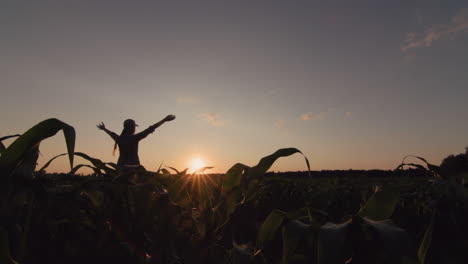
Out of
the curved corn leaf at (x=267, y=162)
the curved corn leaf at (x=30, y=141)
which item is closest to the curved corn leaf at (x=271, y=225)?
the curved corn leaf at (x=267, y=162)

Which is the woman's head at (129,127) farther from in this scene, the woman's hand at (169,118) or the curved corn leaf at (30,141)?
the curved corn leaf at (30,141)

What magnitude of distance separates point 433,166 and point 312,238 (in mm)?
382

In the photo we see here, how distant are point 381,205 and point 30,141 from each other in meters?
0.76

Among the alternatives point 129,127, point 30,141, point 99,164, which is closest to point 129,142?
point 129,127

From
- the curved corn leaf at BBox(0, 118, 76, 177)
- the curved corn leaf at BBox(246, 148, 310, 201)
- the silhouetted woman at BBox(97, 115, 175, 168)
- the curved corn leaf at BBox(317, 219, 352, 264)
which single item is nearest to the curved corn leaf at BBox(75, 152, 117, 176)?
the curved corn leaf at BBox(0, 118, 76, 177)

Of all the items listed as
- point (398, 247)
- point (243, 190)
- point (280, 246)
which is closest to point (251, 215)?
point (280, 246)

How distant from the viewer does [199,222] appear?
0.92 m

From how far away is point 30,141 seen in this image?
637 millimetres

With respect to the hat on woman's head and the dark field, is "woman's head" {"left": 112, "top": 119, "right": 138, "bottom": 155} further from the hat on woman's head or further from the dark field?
the dark field

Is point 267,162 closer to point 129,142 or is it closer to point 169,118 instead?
point 169,118

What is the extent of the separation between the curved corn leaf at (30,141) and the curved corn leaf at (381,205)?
2.17ft

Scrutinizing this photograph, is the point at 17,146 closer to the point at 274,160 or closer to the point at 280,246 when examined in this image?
the point at 274,160

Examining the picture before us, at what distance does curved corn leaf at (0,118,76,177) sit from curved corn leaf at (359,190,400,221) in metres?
0.66

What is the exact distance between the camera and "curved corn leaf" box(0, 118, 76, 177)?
2.04ft
